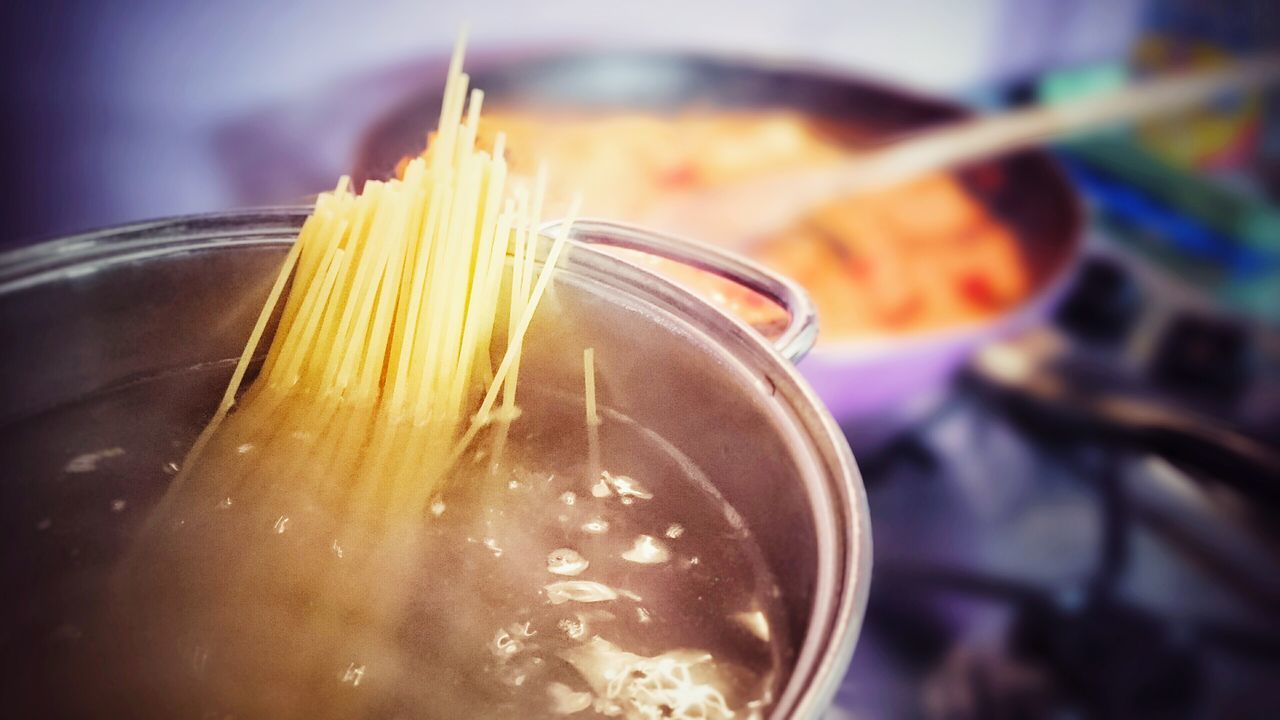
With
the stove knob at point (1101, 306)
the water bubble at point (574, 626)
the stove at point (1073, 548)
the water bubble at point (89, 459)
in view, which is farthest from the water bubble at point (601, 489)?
the stove knob at point (1101, 306)

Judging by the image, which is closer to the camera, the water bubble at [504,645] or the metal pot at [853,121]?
the water bubble at [504,645]

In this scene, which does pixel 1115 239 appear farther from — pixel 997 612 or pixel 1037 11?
pixel 997 612

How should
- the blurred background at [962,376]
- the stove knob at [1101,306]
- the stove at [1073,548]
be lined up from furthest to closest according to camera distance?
the stove knob at [1101,306] < the stove at [1073,548] < the blurred background at [962,376]

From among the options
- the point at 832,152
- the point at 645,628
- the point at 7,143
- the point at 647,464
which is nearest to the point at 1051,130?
the point at 832,152

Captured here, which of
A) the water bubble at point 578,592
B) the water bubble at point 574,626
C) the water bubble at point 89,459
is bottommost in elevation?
the water bubble at point 574,626

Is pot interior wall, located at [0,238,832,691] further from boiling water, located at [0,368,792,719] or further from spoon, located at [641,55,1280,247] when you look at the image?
spoon, located at [641,55,1280,247]

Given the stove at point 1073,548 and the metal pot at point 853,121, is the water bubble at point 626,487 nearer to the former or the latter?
the metal pot at point 853,121
